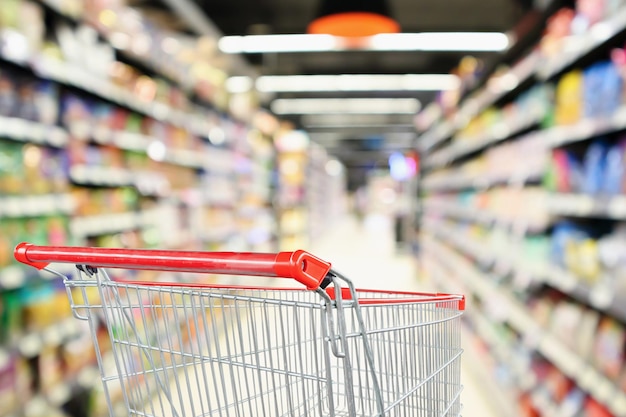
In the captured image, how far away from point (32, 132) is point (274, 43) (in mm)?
7456

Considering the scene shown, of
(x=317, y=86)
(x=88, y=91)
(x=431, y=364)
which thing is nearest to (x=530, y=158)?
(x=431, y=364)

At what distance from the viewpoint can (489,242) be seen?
4.20 m

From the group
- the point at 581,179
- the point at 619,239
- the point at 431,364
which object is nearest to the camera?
the point at 431,364

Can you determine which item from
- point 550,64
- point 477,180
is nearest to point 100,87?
point 550,64

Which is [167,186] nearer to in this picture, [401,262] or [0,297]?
[0,297]

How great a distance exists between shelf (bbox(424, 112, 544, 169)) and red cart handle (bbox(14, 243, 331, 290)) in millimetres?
2551

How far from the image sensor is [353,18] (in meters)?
4.37

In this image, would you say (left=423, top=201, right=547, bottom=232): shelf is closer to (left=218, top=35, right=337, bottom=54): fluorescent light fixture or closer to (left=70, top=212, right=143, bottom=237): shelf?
(left=70, top=212, right=143, bottom=237): shelf

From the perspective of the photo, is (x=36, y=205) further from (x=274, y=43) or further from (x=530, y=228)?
(x=274, y=43)

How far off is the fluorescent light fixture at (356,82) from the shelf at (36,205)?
988cm

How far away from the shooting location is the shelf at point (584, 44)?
6.70ft

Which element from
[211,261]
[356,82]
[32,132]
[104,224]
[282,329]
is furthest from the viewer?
[356,82]

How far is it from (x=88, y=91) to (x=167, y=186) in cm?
137

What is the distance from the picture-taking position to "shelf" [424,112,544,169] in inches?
128
